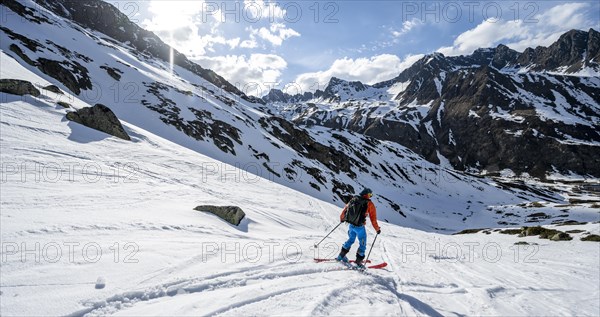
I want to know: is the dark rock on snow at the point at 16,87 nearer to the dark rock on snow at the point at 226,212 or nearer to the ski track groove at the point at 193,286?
the dark rock on snow at the point at 226,212

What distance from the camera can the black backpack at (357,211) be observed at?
9.15 m

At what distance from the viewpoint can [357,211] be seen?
30.1 ft

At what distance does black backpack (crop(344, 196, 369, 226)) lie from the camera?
9.15 m

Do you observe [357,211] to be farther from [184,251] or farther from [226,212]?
[226,212]

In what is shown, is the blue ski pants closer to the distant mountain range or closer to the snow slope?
the snow slope

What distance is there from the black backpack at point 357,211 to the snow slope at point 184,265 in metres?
1.50

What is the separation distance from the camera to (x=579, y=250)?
597 inches

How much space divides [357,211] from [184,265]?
16.8 feet

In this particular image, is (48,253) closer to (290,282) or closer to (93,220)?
(93,220)

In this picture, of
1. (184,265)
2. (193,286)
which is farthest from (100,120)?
(193,286)

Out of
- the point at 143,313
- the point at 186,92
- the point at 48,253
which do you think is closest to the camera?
the point at 143,313

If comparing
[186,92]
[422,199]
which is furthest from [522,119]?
[186,92]

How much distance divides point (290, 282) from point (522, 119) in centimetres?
20860

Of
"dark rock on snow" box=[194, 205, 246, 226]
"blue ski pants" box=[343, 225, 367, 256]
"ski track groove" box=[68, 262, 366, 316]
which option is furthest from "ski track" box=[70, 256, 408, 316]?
"dark rock on snow" box=[194, 205, 246, 226]
